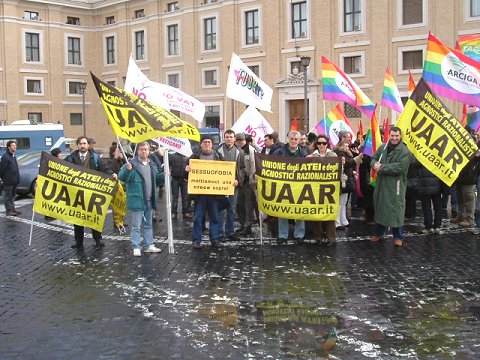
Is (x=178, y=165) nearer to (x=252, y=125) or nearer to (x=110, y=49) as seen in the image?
(x=252, y=125)

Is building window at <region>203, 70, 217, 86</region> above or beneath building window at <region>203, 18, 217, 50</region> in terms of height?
beneath

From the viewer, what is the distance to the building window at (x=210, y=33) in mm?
42562

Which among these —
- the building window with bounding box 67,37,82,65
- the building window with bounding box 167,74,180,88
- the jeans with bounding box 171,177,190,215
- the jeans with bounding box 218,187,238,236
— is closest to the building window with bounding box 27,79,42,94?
the building window with bounding box 67,37,82,65

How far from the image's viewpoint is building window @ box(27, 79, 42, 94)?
4781 cm

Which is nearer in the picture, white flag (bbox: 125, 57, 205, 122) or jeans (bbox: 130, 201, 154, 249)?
jeans (bbox: 130, 201, 154, 249)

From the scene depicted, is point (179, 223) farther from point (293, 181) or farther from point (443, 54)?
point (443, 54)

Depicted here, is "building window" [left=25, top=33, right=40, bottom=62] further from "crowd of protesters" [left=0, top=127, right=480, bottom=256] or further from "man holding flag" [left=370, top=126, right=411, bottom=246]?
"man holding flag" [left=370, top=126, right=411, bottom=246]

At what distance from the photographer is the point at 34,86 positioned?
48.2 m

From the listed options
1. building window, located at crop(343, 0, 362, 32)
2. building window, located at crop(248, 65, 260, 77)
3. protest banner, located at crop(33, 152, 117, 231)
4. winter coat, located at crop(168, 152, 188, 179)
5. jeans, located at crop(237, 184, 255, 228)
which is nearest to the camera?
protest banner, located at crop(33, 152, 117, 231)

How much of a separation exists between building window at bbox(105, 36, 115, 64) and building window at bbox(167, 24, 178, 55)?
663 centimetres

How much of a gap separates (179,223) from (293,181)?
3683 millimetres

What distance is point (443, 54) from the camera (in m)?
11.2

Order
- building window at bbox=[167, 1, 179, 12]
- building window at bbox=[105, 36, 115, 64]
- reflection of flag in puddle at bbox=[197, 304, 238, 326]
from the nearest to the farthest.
→ reflection of flag in puddle at bbox=[197, 304, 238, 326] → building window at bbox=[167, 1, 179, 12] → building window at bbox=[105, 36, 115, 64]

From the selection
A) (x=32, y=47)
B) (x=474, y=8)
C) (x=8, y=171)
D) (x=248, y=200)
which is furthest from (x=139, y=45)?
(x=248, y=200)
